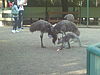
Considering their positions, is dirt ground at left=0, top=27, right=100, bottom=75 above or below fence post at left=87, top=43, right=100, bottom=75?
below

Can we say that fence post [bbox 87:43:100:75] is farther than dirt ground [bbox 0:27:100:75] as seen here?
No

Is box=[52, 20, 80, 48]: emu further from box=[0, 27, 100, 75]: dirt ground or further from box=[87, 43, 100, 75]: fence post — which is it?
box=[87, 43, 100, 75]: fence post

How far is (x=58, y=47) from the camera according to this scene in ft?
38.2

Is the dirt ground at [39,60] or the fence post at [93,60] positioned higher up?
the fence post at [93,60]

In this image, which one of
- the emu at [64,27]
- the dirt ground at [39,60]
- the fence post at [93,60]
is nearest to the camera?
the fence post at [93,60]

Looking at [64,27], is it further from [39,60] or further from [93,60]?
[93,60]

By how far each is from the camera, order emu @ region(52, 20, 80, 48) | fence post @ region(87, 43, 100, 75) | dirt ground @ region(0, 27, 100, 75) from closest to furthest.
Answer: fence post @ region(87, 43, 100, 75)
dirt ground @ region(0, 27, 100, 75)
emu @ region(52, 20, 80, 48)

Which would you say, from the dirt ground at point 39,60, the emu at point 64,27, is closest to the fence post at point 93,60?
the dirt ground at point 39,60

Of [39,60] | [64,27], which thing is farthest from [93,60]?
[64,27]

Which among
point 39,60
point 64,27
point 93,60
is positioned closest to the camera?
point 93,60

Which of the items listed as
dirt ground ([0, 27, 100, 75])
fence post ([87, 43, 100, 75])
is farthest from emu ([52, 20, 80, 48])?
fence post ([87, 43, 100, 75])

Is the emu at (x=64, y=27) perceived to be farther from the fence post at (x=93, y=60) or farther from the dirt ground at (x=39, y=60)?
the fence post at (x=93, y=60)

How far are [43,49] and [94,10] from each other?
43.6 ft

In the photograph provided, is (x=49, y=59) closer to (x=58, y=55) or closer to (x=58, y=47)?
(x=58, y=55)
